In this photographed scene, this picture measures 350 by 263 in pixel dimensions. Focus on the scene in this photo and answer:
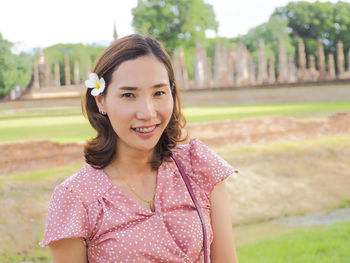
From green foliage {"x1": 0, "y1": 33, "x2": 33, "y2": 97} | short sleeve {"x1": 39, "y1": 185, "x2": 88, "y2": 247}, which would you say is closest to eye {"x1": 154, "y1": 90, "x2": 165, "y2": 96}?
short sleeve {"x1": 39, "y1": 185, "x2": 88, "y2": 247}

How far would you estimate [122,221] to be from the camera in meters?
1.65

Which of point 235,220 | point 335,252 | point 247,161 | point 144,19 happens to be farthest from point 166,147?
point 144,19

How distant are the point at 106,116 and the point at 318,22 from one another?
164 feet

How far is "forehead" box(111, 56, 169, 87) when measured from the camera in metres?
1.72

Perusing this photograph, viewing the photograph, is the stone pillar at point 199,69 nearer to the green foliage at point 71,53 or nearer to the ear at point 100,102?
the green foliage at point 71,53

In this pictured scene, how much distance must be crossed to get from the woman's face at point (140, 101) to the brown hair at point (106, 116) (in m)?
0.03

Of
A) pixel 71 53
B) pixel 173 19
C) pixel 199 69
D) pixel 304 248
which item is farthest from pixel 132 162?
pixel 71 53

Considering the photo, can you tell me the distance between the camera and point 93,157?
1805 millimetres

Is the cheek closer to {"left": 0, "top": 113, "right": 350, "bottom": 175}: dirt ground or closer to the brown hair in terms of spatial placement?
the brown hair

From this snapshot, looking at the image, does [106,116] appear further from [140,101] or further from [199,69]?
[199,69]

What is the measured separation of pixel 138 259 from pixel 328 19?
1987 inches

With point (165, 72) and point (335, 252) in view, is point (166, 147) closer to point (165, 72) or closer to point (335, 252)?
point (165, 72)

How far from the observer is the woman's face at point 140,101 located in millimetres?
1727

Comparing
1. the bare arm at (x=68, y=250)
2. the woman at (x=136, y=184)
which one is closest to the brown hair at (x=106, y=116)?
the woman at (x=136, y=184)
